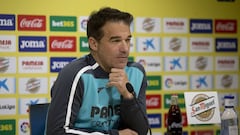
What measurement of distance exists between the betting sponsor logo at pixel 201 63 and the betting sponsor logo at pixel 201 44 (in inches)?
3.1

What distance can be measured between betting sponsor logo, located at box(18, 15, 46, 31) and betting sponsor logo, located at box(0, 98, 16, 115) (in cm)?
62

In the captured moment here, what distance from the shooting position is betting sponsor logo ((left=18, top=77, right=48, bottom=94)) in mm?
3322

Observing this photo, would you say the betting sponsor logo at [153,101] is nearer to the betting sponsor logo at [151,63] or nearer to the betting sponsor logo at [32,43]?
the betting sponsor logo at [151,63]

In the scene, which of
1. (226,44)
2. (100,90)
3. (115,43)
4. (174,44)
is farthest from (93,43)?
(226,44)


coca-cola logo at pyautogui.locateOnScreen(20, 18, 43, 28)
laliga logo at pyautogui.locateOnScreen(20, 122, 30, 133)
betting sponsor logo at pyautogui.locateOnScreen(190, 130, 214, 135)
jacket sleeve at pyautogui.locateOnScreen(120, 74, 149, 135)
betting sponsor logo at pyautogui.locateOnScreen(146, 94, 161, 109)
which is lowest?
betting sponsor logo at pyautogui.locateOnScreen(190, 130, 214, 135)

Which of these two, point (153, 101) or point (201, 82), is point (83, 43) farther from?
point (201, 82)

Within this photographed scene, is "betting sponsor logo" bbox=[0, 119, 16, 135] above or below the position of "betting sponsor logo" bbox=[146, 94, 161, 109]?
below

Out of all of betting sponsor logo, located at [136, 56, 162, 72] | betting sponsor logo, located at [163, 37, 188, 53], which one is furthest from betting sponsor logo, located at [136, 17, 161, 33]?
betting sponsor logo, located at [136, 56, 162, 72]

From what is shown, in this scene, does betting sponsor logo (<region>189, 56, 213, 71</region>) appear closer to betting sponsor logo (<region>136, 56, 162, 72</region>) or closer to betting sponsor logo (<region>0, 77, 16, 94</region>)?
betting sponsor logo (<region>136, 56, 162, 72</region>)

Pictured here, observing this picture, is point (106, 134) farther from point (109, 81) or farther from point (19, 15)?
point (19, 15)

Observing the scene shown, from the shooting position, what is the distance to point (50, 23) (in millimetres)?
3383

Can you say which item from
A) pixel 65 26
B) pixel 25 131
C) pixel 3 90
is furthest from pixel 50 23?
Result: pixel 25 131

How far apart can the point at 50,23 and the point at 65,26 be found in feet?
0.44

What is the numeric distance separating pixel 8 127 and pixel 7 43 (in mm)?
725
